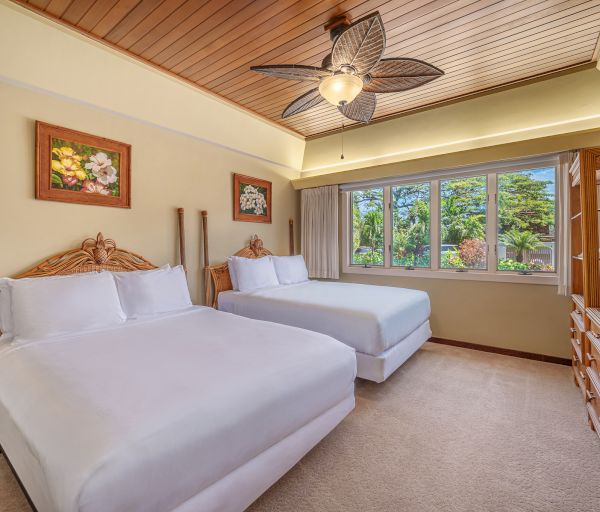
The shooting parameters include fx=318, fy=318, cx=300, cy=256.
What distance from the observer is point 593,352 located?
2057mm

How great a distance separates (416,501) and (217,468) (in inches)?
39.2

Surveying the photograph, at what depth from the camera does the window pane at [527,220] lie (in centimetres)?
333

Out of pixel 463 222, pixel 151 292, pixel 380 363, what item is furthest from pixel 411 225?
pixel 151 292

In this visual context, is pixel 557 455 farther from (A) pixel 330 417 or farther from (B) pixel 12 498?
(B) pixel 12 498

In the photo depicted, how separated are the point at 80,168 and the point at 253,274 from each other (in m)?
1.96

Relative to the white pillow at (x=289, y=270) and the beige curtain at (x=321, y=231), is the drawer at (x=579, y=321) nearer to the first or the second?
the beige curtain at (x=321, y=231)

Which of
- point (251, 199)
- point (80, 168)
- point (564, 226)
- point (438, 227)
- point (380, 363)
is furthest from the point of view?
point (251, 199)

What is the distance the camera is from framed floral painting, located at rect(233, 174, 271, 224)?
164 inches

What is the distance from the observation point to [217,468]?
1.18m

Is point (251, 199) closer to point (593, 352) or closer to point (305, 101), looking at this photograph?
point (305, 101)

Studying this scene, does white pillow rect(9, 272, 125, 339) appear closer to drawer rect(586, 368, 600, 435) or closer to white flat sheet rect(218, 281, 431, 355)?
white flat sheet rect(218, 281, 431, 355)

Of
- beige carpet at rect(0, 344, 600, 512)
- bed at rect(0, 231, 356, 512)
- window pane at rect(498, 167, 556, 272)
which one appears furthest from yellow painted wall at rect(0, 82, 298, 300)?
window pane at rect(498, 167, 556, 272)

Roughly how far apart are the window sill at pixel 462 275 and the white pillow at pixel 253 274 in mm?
1362

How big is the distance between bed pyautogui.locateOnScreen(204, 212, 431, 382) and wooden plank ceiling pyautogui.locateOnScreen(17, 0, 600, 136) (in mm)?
1924
